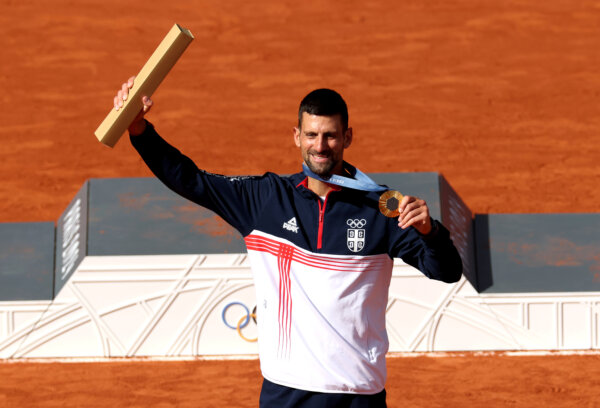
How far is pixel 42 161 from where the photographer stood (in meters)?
14.6

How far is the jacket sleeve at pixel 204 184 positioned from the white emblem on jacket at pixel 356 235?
419mm

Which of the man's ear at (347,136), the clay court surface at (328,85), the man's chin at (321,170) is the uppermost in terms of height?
the clay court surface at (328,85)

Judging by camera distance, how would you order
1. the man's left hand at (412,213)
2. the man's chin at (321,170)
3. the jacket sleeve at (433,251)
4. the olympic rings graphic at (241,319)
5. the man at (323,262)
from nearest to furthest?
the man's left hand at (412,213) < the jacket sleeve at (433,251) < the man at (323,262) < the man's chin at (321,170) < the olympic rings graphic at (241,319)

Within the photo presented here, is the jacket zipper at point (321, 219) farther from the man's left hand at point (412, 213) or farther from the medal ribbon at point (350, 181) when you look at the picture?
the man's left hand at point (412, 213)

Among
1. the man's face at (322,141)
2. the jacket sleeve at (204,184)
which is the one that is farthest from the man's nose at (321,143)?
the jacket sleeve at (204,184)

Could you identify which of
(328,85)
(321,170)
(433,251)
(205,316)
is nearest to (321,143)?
(321,170)

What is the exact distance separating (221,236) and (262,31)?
7891 millimetres

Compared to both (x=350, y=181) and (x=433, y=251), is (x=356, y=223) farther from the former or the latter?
(x=433, y=251)

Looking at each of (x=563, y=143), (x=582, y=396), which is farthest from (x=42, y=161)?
(x=582, y=396)

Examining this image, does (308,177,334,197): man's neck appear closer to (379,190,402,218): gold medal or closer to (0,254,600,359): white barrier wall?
(379,190,402,218): gold medal

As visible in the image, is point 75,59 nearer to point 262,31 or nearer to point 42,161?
point 42,161

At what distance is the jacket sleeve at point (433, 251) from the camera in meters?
3.33

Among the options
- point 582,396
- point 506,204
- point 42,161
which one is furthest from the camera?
point 42,161

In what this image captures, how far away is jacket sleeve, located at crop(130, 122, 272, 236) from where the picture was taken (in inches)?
143
